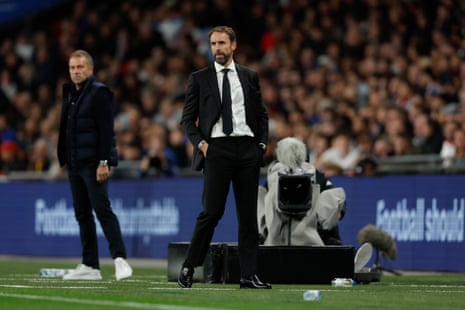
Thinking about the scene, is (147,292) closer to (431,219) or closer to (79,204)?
(79,204)

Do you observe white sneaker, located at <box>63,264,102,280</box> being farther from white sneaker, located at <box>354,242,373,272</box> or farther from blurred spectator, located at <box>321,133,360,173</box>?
blurred spectator, located at <box>321,133,360,173</box>

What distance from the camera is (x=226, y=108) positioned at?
12422 millimetres

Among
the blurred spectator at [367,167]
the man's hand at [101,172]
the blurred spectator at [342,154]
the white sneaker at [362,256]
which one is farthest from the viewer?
the blurred spectator at [342,154]

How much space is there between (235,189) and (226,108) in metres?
0.78

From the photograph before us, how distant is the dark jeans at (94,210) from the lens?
14.4 m

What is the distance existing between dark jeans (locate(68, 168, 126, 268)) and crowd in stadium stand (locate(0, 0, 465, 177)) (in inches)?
159

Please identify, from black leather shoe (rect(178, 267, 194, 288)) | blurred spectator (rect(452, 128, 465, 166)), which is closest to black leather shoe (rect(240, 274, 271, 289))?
black leather shoe (rect(178, 267, 194, 288))

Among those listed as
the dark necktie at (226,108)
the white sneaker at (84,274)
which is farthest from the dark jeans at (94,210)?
the dark necktie at (226,108)

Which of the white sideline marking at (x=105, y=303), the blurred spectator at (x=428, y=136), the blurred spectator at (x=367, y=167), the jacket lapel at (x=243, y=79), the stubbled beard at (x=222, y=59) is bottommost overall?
the white sideline marking at (x=105, y=303)

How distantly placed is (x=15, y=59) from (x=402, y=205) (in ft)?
48.1

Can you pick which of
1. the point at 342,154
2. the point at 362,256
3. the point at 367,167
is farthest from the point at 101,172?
the point at 342,154

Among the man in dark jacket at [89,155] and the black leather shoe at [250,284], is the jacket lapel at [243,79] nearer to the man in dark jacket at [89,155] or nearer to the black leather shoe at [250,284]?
the black leather shoe at [250,284]

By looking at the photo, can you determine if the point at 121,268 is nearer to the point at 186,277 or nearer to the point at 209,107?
the point at 186,277

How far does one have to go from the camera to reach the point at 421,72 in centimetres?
2167
